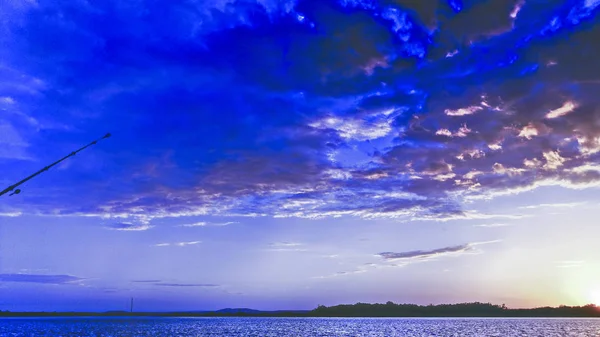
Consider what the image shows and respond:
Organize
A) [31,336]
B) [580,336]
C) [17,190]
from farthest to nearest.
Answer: [31,336] < [580,336] < [17,190]

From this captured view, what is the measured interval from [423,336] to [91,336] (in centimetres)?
9632

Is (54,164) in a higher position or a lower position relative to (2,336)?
higher

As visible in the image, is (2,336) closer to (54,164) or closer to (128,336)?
(128,336)

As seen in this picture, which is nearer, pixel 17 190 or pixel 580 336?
pixel 17 190

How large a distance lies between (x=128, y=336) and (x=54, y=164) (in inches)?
4969

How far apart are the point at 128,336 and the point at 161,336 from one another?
358 inches

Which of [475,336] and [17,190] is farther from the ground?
[17,190]

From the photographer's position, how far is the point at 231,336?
161m

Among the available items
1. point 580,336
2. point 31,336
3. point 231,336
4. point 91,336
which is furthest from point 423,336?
point 31,336

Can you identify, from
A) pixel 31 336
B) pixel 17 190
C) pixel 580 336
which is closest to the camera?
pixel 17 190

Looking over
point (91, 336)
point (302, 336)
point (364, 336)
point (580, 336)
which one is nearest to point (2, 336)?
point (91, 336)

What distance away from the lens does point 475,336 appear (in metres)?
154

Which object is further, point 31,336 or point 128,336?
point 31,336

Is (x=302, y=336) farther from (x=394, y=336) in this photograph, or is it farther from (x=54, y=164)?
(x=54, y=164)
